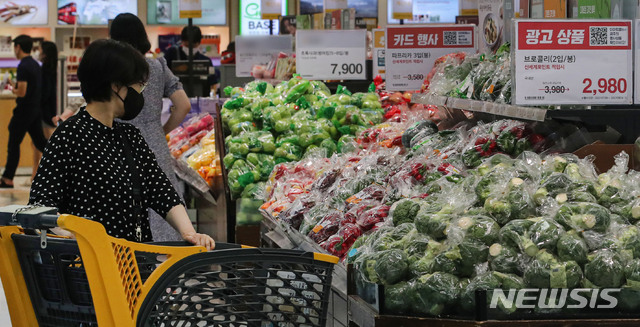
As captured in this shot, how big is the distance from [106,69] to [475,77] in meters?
1.85

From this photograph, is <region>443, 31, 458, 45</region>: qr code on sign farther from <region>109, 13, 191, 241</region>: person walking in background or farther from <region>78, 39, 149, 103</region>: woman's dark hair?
<region>78, 39, 149, 103</region>: woman's dark hair

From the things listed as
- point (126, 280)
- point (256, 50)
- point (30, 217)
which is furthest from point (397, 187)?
point (256, 50)

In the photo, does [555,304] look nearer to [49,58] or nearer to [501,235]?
[501,235]

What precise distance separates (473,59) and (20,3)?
1341cm

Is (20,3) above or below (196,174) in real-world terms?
above

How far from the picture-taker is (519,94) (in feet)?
11.2

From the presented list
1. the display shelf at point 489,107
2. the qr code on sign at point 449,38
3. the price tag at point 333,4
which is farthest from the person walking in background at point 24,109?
the display shelf at point 489,107

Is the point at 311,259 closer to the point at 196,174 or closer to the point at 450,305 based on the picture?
the point at 450,305

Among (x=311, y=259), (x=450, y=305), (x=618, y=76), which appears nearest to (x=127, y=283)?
(x=311, y=259)

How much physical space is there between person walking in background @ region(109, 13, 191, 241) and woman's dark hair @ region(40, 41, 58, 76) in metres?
7.13

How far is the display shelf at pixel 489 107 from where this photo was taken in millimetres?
3394

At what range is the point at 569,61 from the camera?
135 inches

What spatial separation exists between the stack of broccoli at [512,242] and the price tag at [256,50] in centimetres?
639

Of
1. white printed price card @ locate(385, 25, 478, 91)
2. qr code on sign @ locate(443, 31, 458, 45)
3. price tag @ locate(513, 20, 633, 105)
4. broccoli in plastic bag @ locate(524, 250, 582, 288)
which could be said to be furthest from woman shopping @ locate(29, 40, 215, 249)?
qr code on sign @ locate(443, 31, 458, 45)
